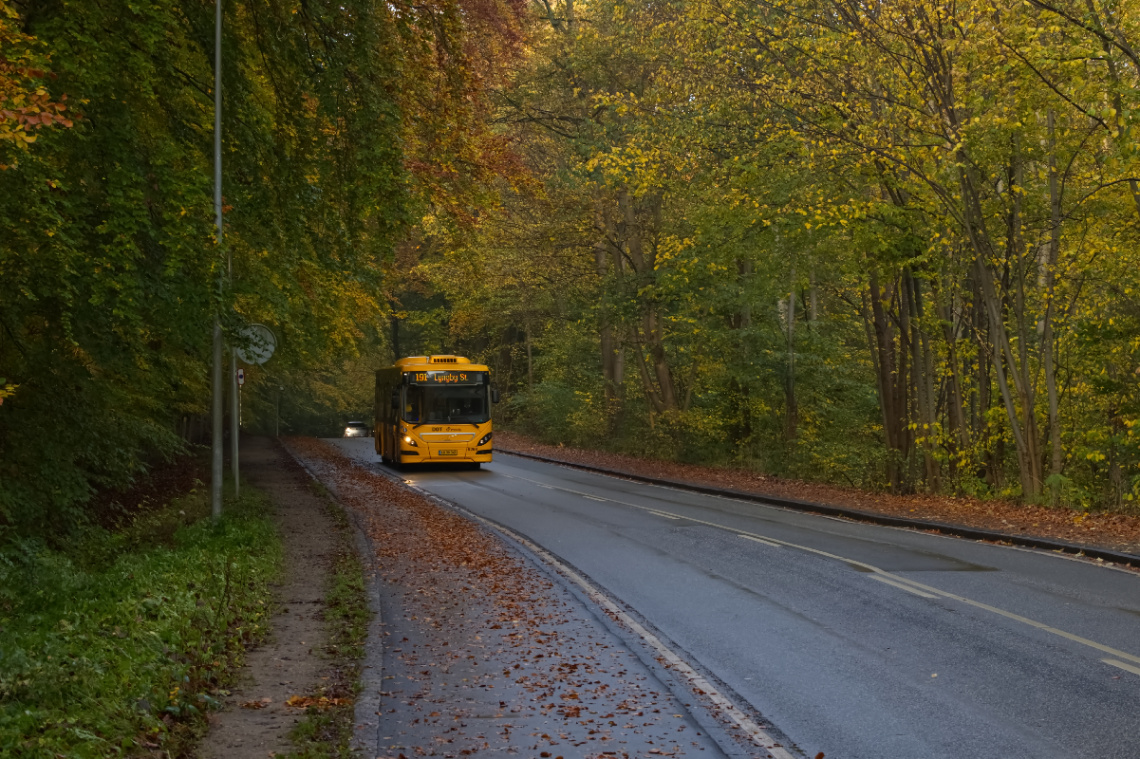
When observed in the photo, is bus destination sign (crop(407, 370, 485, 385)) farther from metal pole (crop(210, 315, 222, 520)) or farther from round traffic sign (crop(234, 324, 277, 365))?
metal pole (crop(210, 315, 222, 520))

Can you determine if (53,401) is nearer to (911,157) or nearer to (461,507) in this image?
(461,507)

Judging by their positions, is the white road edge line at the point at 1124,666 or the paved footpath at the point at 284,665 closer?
the paved footpath at the point at 284,665

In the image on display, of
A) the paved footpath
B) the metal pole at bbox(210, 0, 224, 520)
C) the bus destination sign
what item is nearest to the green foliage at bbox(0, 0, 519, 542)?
the metal pole at bbox(210, 0, 224, 520)

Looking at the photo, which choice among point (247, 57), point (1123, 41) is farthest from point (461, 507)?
point (1123, 41)

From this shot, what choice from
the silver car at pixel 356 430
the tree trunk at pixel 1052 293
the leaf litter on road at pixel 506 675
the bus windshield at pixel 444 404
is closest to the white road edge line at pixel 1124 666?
the leaf litter on road at pixel 506 675

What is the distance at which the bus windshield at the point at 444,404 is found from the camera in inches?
1305

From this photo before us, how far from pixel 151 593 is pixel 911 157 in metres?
17.2

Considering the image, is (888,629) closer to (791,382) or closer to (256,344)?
(256,344)

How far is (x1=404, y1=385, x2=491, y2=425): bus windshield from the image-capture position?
33156 mm

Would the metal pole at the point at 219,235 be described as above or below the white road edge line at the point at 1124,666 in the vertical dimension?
above

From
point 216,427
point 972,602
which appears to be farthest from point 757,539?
point 216,427

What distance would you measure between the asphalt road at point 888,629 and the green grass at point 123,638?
3799 millimetres

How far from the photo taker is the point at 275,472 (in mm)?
30297

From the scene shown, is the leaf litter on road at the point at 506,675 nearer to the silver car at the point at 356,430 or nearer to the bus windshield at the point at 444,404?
the bus windshield at the point at 444,404
